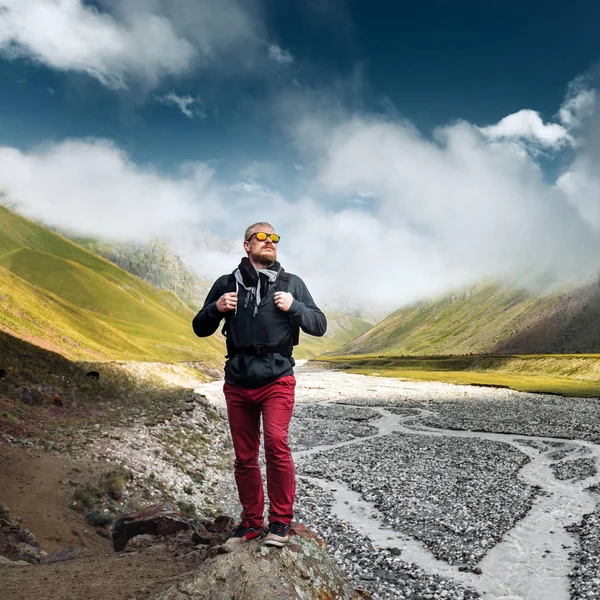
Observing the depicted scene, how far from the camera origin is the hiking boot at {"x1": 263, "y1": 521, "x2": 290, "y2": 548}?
8.46 m

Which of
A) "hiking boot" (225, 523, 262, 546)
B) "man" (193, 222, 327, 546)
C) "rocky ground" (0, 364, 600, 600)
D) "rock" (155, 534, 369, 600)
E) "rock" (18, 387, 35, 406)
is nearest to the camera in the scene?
"rock" (155, 534, 369, 600)

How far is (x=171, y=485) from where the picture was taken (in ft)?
78.4

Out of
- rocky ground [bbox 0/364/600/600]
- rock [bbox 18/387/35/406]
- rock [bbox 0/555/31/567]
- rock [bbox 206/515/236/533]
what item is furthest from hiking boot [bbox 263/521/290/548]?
rock [bbox 18/387/35/406]

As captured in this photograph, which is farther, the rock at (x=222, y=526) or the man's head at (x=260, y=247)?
the rock at (x=222, y=526)

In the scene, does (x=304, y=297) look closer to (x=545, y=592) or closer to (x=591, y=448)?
(x=545, y=592)

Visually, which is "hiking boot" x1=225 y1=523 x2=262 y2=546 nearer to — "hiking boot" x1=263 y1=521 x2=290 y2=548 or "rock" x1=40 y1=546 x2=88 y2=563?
"hiking boot" x1=263 y1=521 x2=290 y2=548

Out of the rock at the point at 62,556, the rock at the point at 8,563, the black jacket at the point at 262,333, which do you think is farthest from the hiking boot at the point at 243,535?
the rock at the point at 62,556

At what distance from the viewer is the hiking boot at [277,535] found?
8.46m

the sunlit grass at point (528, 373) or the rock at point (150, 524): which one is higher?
the sunlit grass at point (528, 373)

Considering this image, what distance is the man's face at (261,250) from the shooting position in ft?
29.5

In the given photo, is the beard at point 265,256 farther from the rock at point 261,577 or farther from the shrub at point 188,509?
the shrub at point 188,509

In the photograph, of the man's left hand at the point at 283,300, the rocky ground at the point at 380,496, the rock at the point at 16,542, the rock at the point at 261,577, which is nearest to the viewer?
the rock at the point at 261,577

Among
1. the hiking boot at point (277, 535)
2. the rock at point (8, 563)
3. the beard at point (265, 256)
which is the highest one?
the beard at point (265, 256)

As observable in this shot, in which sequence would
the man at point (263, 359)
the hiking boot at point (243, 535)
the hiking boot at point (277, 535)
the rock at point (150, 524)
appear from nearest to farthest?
the hiking boot at point (277, 535)
the man at point (263, 359)
the hiking boot at point (243, 535)
the rock at point (150, 524)
